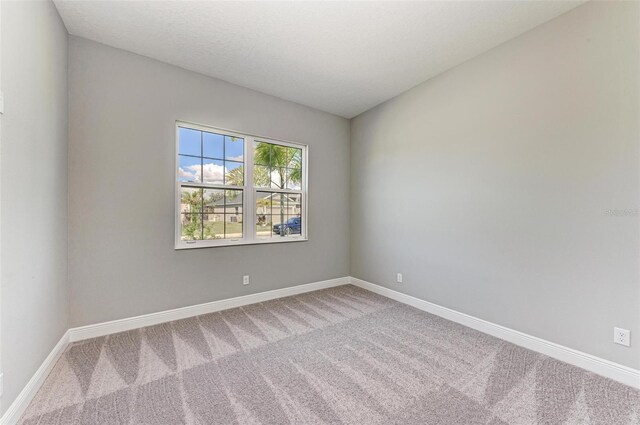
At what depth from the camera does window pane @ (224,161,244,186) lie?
3.30m

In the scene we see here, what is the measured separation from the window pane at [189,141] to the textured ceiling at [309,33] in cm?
69

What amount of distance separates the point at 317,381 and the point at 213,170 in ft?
8.29

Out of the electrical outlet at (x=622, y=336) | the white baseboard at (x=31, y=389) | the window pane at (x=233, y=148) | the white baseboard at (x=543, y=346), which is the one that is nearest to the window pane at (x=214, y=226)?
the window pane at (x=233, y=148)

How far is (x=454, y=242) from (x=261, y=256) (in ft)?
7.72

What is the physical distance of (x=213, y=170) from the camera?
10.5 feet

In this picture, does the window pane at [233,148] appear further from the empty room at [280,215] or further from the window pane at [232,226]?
the window pane at [232,226]

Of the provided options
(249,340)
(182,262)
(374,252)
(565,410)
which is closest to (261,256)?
(182,262)

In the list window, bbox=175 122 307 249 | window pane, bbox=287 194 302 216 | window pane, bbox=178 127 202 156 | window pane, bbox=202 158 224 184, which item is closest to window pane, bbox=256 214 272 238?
window, bbox=175 122 307 249

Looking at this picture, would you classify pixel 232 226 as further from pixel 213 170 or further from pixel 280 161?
pixel 280 161

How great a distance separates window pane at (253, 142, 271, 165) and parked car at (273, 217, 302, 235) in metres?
0.90

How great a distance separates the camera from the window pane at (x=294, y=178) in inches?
152

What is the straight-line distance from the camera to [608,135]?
1.90 m

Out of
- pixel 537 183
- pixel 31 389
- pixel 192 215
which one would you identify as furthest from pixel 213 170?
pixel 537 183

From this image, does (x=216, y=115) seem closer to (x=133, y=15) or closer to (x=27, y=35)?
(x=133, y=15)
